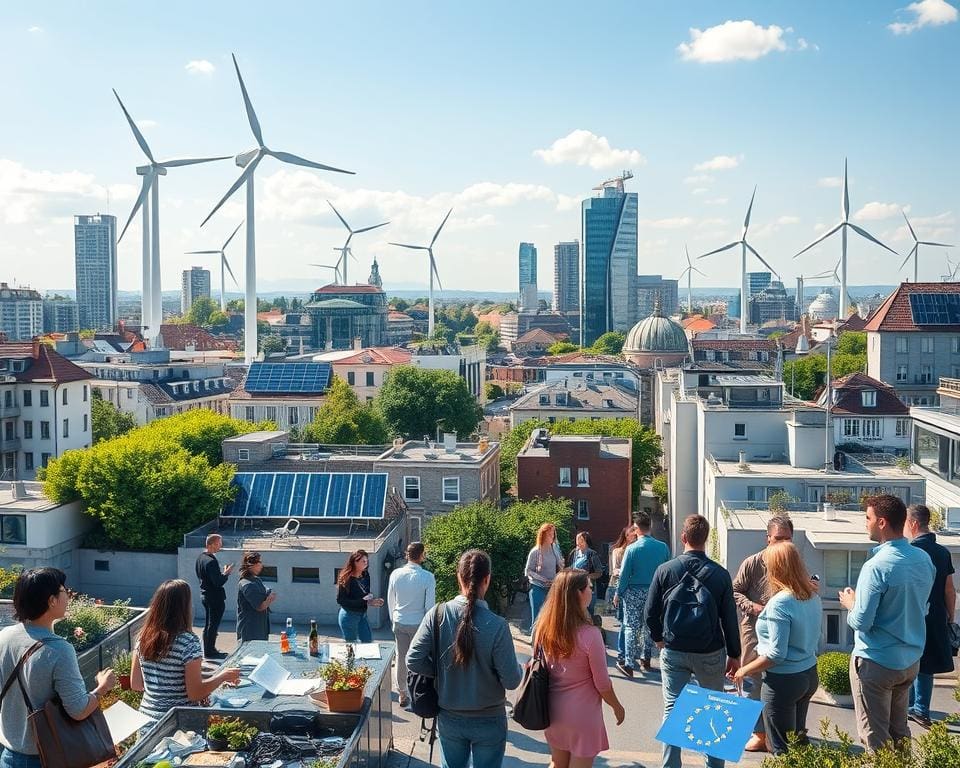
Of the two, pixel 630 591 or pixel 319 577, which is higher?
pixel 630 591

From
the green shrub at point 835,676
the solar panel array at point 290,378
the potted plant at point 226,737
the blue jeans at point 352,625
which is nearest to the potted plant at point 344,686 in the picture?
the potted plant at point 226,737

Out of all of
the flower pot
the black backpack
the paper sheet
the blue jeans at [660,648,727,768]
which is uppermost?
the black backpack

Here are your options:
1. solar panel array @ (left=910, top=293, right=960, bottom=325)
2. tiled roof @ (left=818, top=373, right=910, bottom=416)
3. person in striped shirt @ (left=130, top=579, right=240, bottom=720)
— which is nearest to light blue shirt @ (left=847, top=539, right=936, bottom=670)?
person in striped shirt @ (left=130, top=579, right=240, bottom=720)

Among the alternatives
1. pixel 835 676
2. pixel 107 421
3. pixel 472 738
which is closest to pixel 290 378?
pixel 107 421

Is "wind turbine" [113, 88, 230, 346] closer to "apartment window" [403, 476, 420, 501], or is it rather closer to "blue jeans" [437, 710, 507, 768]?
"apartment window" [403, 476, 420, 501]

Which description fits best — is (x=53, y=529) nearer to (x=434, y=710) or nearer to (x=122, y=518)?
(x=122, y=518)

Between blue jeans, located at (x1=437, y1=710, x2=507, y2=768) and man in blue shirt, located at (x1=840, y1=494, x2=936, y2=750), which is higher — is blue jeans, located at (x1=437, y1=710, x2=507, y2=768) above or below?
below

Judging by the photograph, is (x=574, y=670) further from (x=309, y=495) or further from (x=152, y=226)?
(x=152, y=226)

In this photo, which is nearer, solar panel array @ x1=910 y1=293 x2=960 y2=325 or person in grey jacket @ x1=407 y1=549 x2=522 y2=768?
person in grey jacket @ x1=407 y1=549 x2=522 y2=768

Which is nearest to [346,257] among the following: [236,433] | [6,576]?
[236,433]
